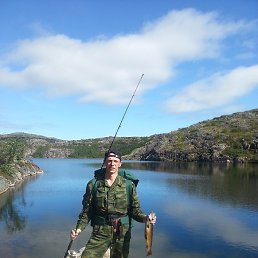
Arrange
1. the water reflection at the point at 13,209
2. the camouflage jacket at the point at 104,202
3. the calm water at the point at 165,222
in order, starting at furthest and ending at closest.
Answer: the water reflection at the point at 13,209 → the calm water at the point at 165,222 → the camouflage jacket at the point at 104,202

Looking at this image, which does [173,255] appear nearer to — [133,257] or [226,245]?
[133,257]

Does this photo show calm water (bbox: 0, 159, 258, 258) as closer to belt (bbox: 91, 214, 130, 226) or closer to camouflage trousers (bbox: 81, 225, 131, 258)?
camouflage trousers (bbox: 81, 225, 131, 258)

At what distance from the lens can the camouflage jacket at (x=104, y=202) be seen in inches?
414

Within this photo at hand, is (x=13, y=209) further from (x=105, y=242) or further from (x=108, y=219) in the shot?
(x=108, y=219)

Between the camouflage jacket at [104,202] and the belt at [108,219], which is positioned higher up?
the camouflage jacket at [104,202]

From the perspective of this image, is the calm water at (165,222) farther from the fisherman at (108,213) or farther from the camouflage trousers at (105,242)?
the fisherman at (108,213)

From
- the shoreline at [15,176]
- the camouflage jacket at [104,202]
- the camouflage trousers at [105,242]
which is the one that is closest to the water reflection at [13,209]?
the shoreline at [15,176]

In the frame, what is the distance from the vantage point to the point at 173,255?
3272cm

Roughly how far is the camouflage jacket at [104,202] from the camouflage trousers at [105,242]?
380mm

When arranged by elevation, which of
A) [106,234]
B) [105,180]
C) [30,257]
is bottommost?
[30,257]

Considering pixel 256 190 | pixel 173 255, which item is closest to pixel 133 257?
pixel 173 255

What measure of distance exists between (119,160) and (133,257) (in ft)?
70.9

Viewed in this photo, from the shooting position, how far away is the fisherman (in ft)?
34.5

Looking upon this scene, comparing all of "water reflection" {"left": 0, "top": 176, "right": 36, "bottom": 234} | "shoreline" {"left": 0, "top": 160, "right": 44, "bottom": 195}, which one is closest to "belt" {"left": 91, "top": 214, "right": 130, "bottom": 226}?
"water reflection" {"left": 0, "top": 176, "right": 36, "bottom": 234}
